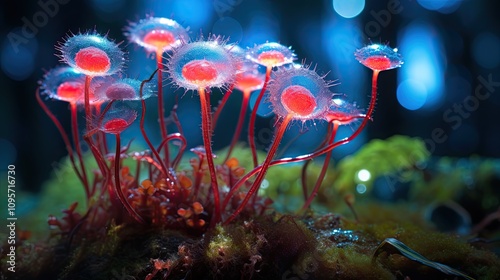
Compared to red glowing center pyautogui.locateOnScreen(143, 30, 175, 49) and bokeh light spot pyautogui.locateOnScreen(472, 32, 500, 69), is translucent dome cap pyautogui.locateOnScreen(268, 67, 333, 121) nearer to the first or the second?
red glowing center pyautogui.locateOnScreen(143, 30, 175, 49)

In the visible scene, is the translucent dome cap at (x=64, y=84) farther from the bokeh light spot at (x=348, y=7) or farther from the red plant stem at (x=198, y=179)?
the bokeh light spot at (x=348, y=7)

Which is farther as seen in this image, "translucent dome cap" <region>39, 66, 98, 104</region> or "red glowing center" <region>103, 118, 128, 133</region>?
"translucent dome cap" <region>39, 66, 98, 104</region>

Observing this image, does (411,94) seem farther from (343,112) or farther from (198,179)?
(198,179)

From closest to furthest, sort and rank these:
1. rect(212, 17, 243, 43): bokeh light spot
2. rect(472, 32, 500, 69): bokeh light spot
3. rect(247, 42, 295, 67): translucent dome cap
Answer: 1. rect(247, 42, 295, 67): translucent dome cap
2. rect(472, 32, 500, 69): bokeh light spot
3. rect(212, 17, 243, 43): bokeh light spot

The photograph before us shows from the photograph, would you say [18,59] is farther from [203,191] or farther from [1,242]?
[203,191]

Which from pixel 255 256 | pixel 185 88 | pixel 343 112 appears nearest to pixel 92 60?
pixel 185 88

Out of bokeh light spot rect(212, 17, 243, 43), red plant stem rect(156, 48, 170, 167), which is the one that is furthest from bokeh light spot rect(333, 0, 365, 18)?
red plant stem rect(156, 48, 170, 167)

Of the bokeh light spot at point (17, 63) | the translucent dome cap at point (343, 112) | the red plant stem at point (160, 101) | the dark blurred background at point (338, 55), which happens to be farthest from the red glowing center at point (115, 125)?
the bokeh light spot at point (17, 63)
